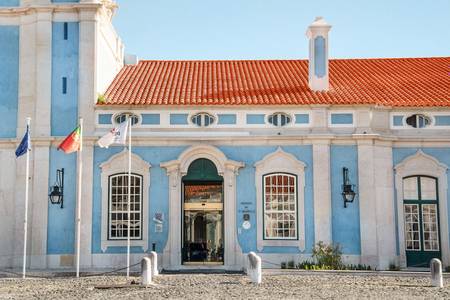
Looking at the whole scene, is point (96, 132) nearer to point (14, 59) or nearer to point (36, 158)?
point (36, 158)

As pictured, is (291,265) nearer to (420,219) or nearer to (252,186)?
(252,186)

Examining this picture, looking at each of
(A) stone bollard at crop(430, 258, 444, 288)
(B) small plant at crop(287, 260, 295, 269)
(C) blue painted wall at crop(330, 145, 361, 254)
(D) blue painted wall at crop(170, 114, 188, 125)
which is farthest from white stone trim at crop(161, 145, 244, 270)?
(A) stone bollard at crop(430, 258, 444, 288)

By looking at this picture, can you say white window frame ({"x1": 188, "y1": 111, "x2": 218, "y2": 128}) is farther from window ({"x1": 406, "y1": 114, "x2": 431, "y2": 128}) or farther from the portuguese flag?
window ({"x1": 406, "y1": 114, "x2": 431, "y2": 128})

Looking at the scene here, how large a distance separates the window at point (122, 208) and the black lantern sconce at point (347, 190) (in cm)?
667

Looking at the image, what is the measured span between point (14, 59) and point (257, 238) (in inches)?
399

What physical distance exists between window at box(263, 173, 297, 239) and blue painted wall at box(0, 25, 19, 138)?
863 cm

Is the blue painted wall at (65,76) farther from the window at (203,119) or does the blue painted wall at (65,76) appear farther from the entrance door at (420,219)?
the entrance door at (420,219)

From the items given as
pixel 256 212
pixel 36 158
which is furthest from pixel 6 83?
pixel 256 212

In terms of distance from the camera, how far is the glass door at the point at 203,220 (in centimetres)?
2236

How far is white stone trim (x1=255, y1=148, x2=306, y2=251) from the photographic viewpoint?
22.0 meters

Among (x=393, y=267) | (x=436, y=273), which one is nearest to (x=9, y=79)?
(x=393, y=267)

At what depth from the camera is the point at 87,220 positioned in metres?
21.9

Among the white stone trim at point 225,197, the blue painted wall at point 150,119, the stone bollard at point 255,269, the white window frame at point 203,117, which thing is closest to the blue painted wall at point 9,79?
the blue painted wall at point 150,119

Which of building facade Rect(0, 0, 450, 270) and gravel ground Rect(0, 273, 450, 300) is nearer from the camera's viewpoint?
gravel ground Rect(0, 273, 450, 300)
